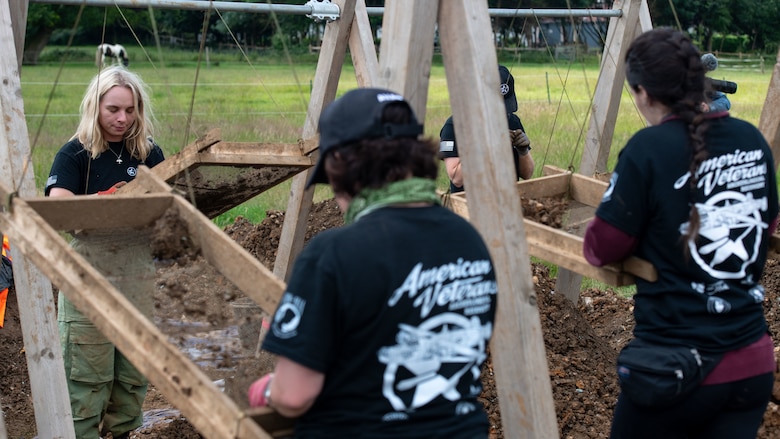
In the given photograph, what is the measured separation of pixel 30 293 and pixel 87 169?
635mm

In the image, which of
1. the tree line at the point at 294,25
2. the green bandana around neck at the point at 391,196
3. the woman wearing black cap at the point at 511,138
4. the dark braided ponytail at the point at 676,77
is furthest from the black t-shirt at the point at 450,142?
the tree line at the point at 294,25

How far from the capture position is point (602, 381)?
5676mm

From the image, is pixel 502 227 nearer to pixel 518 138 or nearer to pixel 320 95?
pixel 518 138

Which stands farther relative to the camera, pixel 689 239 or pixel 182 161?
pixel 182 161

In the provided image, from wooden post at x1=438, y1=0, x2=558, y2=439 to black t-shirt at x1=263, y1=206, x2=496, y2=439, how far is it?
82 centimetres

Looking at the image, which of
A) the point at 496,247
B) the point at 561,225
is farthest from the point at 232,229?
the point at 496,247

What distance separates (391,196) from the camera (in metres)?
2.03

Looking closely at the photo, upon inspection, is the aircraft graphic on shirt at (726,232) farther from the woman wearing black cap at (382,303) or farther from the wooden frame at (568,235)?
the woman wearing black cap at (382,303)

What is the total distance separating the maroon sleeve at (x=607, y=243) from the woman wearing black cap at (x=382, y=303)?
70 centimetres

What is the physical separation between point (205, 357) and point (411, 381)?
1068 mm

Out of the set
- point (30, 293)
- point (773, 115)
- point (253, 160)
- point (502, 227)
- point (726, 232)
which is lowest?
point (30, 293)

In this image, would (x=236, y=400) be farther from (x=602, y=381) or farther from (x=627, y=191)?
(x=602, y=381)

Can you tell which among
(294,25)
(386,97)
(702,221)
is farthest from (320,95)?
(294,25)

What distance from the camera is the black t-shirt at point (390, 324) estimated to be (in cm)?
192
